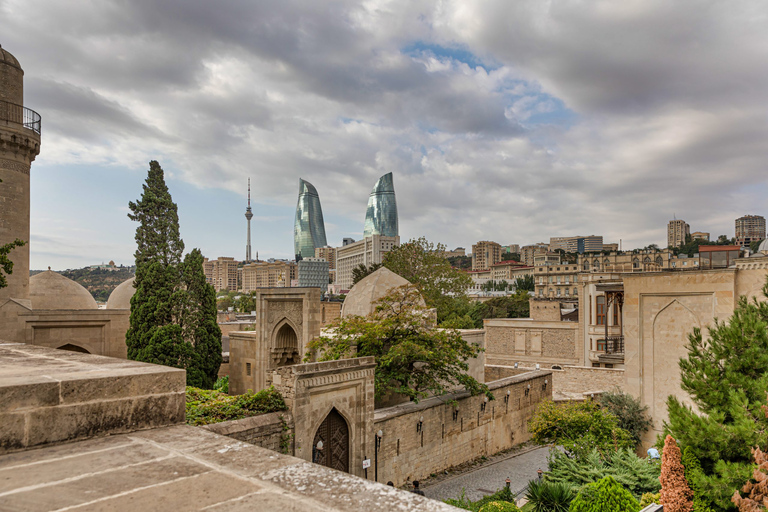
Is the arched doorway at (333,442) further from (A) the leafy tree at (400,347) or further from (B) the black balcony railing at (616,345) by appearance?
(B) the black balcony railing at (616,345)

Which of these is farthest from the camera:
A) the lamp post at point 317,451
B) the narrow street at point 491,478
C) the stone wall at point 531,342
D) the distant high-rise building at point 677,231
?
the distant high-rise building at point 677,231

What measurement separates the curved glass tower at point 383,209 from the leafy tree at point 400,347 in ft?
407

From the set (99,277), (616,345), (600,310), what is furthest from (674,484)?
(99,277)

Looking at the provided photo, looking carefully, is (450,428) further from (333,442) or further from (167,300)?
(167,300)

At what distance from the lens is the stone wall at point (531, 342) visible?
33.1 meters

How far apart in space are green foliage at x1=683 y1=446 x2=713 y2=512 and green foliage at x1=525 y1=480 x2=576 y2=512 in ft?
9.11

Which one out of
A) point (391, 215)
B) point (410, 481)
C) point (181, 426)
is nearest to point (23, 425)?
point (181, 426)

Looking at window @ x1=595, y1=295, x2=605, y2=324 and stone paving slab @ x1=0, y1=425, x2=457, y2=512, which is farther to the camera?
window @ x1=595, y1=295, x2=605, y2=324

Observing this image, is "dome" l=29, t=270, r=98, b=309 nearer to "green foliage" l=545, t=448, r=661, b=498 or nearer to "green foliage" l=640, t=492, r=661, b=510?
"green foliage" l=545, t=448, r=661, b=498

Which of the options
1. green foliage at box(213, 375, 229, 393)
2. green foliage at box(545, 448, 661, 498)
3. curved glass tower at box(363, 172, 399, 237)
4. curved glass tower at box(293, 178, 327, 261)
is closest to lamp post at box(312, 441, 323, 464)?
green foliage at box(545, 448, 661, 498)

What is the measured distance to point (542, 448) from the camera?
66.4ft

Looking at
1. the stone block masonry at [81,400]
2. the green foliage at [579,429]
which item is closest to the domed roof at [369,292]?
the green foliage at [579,429]

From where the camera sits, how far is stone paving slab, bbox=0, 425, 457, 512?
1700mm

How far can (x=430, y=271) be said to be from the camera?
36312mm
